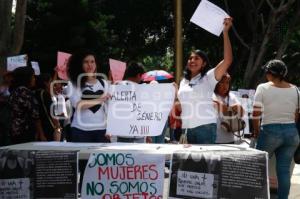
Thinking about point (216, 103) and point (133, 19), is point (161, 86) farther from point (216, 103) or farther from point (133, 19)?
point (133, 19)

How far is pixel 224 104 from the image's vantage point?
6.86 meters

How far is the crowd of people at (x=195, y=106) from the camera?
562cm

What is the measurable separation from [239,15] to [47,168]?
2055 centimetres

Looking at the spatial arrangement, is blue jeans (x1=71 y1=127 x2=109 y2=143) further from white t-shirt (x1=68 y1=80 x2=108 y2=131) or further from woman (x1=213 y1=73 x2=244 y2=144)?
woman (x1=213 y1=73 x2=244 y2=144)

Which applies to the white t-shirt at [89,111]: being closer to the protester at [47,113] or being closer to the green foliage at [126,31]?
the protester at [47,113]

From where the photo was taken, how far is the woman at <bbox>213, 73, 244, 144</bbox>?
6.81 meters

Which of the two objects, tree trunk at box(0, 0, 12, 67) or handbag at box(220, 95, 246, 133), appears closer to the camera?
handbag at box(220, 95, 246, 133)

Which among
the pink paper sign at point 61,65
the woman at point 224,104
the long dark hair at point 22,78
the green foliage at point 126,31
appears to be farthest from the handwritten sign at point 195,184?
the green foliage at point 126,31

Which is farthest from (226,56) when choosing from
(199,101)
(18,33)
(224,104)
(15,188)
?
(18,33)

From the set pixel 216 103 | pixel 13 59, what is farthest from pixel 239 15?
pixel 216 103

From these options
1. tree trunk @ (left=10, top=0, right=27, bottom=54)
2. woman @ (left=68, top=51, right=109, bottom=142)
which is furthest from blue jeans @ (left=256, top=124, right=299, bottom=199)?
tree trunk @ (left=10, top=0, right=27, bottom=54)

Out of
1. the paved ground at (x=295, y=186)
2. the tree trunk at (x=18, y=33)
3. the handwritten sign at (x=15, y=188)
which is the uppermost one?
the tree trunk at (x=18, y=33)

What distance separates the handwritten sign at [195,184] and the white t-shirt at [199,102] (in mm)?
1064

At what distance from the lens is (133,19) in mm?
25938
